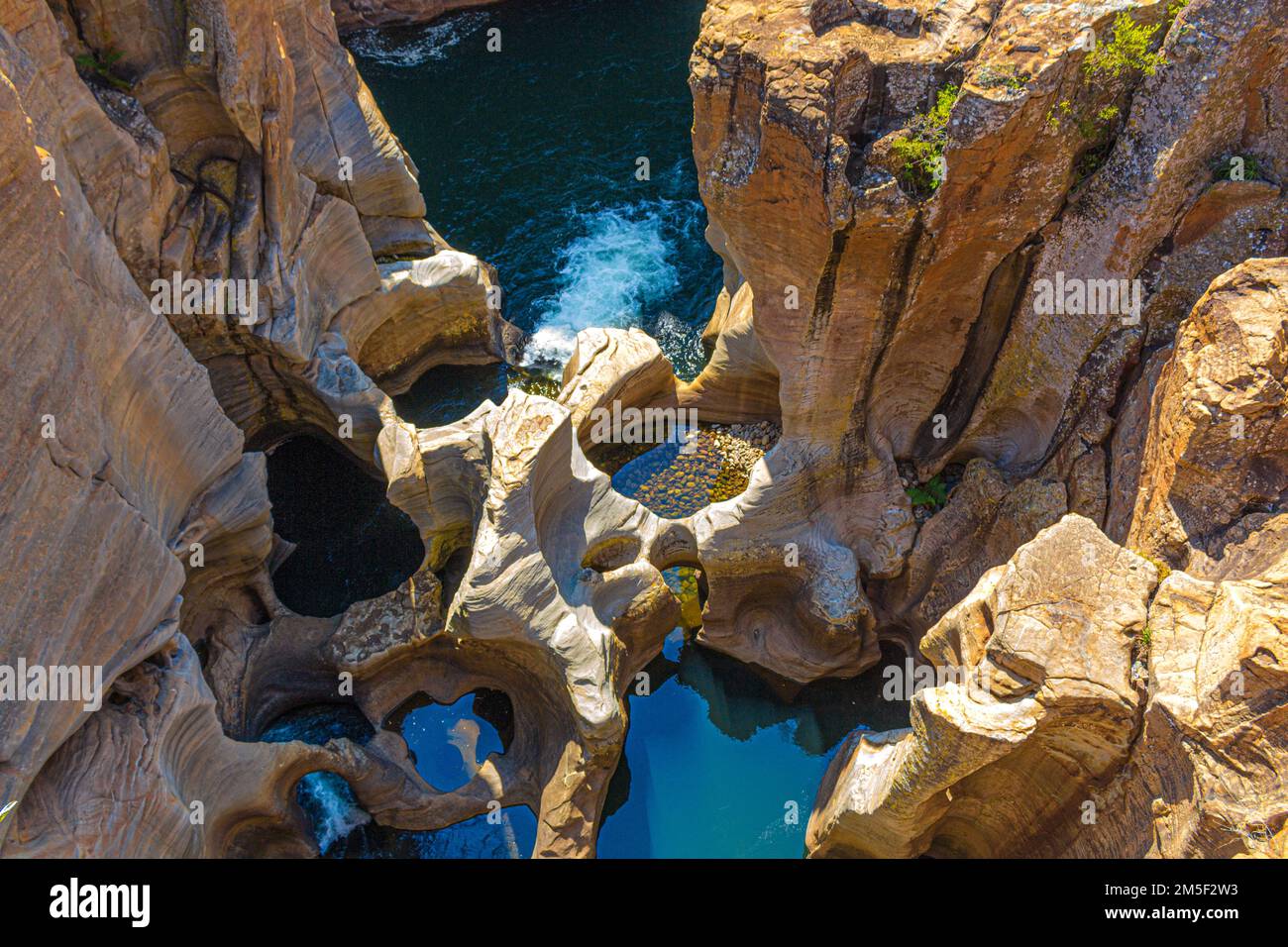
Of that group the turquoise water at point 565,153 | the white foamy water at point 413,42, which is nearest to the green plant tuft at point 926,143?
the turquoise water at point 565,153

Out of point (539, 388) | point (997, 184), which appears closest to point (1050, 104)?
point (997, 184)

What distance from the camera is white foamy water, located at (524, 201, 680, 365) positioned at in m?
20.0

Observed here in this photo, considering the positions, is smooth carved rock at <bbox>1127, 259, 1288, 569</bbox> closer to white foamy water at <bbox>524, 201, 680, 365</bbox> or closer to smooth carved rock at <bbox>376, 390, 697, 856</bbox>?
smooth carved rock at <bbox>376, 390, 697, 856</bbox>

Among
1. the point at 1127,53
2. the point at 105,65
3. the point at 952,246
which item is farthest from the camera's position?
the point at 105,65

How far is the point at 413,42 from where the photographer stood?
1049 inches

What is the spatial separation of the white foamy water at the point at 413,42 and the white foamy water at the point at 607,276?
7.90 metres

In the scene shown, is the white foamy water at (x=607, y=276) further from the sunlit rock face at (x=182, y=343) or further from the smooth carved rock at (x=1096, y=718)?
the smooth carved rock at (x=1096, y=718)

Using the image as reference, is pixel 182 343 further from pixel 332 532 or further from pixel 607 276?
pixel 607 276

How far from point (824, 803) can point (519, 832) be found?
4.17 m

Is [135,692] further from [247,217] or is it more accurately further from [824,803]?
[824,803]

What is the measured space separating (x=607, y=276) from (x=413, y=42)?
1058 cm

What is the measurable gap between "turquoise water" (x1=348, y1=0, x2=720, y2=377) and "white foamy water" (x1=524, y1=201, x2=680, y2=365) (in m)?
0.03

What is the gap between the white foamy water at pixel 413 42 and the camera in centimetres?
2603

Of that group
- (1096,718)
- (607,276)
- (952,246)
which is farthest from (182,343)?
(1096,718)
